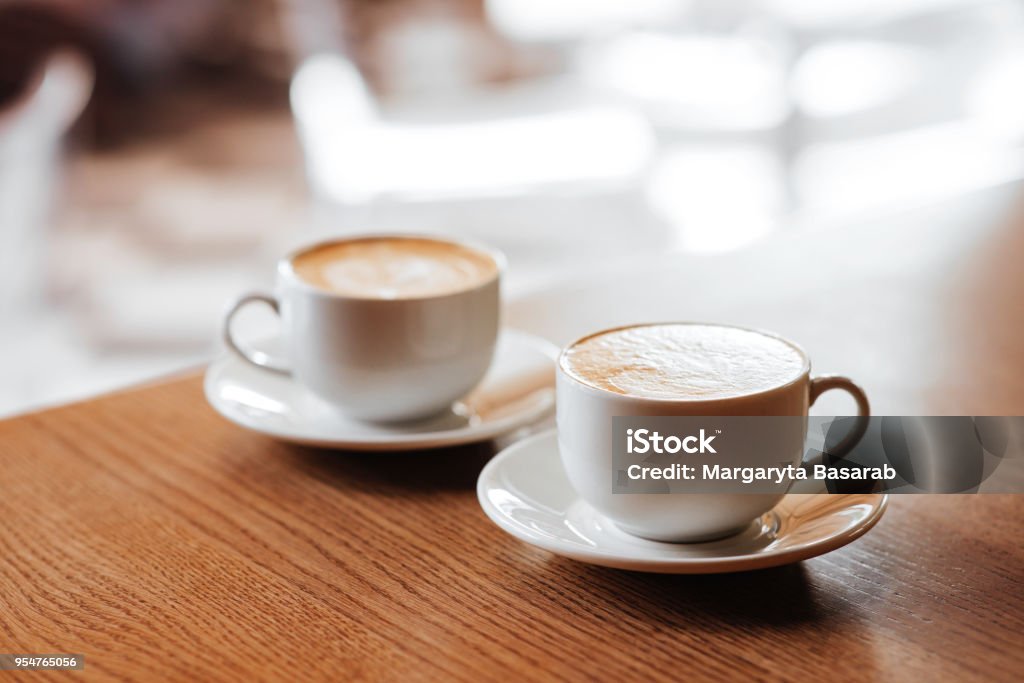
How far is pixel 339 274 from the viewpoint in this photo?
0.70m

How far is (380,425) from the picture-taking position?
0.68m

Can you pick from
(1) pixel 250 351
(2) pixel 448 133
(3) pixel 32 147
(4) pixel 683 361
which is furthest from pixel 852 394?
(2) pixel 448 133

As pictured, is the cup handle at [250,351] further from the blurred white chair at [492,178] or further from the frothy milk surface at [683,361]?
the blurred white chair at [492,178]

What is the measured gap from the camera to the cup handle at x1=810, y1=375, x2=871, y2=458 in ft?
1.77

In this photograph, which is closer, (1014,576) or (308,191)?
(1014,576)

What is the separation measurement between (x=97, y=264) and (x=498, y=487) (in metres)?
2.45

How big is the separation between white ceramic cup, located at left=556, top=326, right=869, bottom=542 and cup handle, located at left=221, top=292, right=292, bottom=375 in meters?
0.24

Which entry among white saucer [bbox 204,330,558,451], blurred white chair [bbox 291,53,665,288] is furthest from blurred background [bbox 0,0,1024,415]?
white saucer [bbox 204,330,558,451]

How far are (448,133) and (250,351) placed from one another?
6.67ft

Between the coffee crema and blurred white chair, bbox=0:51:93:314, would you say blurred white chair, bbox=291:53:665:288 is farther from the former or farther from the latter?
the coffee crema

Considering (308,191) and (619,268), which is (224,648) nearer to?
(619,268)

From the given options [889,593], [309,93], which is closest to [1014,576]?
[889,593]

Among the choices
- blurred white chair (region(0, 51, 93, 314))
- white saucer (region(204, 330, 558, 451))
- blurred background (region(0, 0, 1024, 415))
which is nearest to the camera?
white saucer (region(204, 330, 558, 451))

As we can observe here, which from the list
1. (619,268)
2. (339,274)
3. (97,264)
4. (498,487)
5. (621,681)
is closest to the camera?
(621,681)
